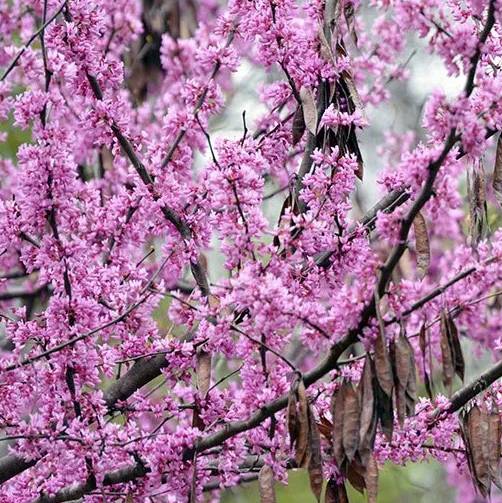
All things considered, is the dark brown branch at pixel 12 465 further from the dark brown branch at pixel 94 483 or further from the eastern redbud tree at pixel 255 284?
the dark brown branch at pixel 94 483

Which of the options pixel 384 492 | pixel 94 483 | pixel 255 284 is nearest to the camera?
pixel 255 284

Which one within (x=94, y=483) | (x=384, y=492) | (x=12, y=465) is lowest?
(x=94, y=483)

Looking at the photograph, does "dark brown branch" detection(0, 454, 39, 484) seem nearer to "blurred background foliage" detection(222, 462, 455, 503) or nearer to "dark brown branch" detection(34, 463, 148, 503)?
"dark brown branch" detection(34, 463, 148, 503)

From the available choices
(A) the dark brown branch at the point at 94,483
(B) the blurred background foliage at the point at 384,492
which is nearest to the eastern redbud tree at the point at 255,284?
(A) the dark brown branch at the point at 94,483

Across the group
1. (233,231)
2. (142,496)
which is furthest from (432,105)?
(142,496)

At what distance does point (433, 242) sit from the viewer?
8398mm

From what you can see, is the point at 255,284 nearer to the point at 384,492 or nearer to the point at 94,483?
the point at 94,483

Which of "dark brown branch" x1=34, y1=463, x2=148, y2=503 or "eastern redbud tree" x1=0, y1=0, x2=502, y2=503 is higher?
"eastern redbud tree" x1=0, y1=0, x2=502, y2=503

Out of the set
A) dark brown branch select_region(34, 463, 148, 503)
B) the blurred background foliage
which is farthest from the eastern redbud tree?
the blurred background foliage

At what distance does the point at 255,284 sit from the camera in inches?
117

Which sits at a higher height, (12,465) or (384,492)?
(384,492)

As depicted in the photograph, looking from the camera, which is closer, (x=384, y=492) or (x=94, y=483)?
(x=94, y=483)

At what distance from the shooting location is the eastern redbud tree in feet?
9.52

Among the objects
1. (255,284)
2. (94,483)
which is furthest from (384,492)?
(255,284)
